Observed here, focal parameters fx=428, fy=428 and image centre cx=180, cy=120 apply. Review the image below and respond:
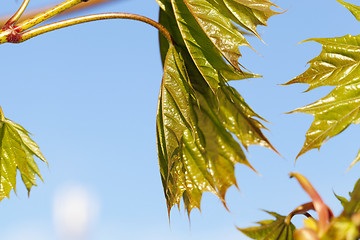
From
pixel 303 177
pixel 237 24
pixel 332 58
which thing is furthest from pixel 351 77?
pixel 303 177

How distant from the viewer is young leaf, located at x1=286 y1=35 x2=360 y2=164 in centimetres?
125

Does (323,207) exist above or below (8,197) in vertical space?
below

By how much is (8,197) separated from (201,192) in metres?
0.83

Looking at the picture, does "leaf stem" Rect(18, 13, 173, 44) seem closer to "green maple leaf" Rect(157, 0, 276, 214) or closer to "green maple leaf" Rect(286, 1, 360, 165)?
"green maple leaf" Rect(157, 0, 276, 214)

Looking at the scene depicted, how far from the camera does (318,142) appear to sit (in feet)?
4.06

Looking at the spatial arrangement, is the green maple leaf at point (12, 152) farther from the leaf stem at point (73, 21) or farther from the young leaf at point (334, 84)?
the young leaf at point (334, 84)

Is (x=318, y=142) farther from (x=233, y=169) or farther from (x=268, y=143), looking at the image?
(x=233, y=169)

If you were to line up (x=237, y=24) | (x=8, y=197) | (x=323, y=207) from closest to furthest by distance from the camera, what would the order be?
(x=323, y=207) → (x=237, y=24) → (x=8, y=197)

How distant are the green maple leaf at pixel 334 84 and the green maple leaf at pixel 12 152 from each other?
114 cm

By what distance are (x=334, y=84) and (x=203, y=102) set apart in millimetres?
454

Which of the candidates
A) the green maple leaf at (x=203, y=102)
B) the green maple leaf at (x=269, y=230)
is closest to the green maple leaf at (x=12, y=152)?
the green maple leaf at (x=203, y=102)

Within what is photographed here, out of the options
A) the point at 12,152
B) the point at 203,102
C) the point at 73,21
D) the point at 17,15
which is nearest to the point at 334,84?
the point at 203,102

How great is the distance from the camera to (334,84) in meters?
1.34

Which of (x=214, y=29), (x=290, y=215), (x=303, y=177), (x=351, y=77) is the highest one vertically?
(x=214, y=29)
